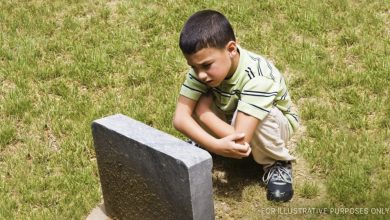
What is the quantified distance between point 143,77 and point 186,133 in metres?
1.62

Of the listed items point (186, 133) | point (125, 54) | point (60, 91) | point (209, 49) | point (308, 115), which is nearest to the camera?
point (209, 49)

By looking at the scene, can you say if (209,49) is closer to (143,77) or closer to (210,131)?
(210,131)

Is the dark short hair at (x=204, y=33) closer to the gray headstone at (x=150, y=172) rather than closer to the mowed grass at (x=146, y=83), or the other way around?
the gray headstone at (x=150, y=172)

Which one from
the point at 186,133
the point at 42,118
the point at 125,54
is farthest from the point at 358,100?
the point at 42,118

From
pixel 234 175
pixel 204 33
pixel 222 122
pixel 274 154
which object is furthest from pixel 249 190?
pixel 204 33

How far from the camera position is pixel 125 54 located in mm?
5793

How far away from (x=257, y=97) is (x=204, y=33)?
503 millimetres

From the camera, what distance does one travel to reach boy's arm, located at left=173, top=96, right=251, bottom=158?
11.8 ft

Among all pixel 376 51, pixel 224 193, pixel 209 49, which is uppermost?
pixel 209 49

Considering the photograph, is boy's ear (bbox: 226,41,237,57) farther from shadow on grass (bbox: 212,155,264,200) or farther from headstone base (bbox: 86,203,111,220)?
headstone base (bbox: 86,203,111,220)

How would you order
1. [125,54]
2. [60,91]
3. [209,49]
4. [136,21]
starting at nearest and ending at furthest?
1. [209,49]
2. [60,91]
3. [125,54]
4. [136,21]

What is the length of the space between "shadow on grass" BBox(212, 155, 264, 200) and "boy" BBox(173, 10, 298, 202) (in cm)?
15

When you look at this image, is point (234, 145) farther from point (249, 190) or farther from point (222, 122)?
point (249, 190)

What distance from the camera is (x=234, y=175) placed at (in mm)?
4301
